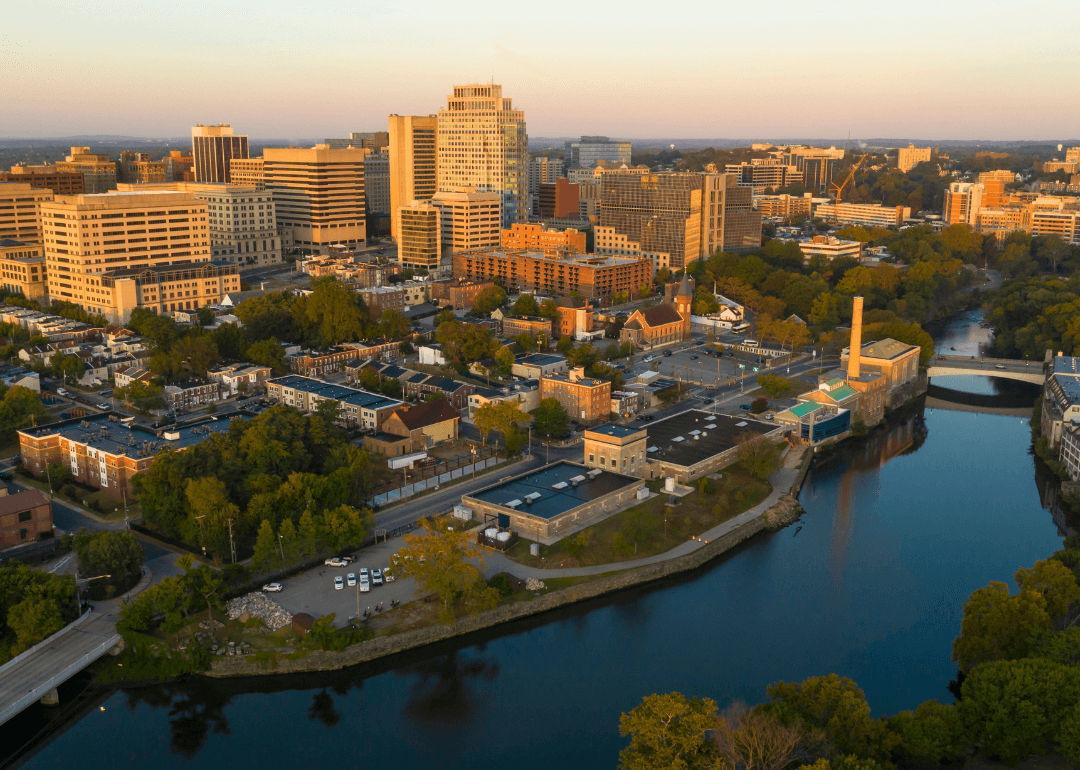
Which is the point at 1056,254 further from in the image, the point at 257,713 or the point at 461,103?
the point at 257,713

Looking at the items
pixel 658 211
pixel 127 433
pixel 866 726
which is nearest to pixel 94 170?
pixel 658 211

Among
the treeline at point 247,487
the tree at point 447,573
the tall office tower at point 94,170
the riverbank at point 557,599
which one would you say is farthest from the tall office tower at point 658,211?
the tall office tower at point 94,170

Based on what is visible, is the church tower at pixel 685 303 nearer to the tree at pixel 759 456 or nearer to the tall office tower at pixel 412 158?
the tree at pixel 759 456

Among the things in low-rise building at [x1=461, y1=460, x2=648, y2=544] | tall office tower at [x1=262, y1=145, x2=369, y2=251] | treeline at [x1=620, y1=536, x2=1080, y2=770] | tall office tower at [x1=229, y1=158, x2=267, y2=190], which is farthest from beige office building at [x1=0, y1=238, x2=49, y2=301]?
treeline at [x1=620, y1=536, x2=1080, y2=770]

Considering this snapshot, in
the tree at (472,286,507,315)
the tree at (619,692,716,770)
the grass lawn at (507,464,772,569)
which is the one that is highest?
the tree at (472,286,507,315)

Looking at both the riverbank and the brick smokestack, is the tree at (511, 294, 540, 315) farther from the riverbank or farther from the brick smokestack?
the riverbank
